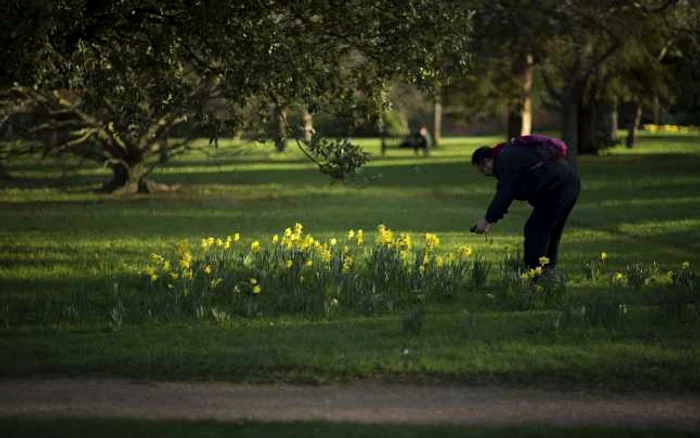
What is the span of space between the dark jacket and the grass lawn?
3.67 feet

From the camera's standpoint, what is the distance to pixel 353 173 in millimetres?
14836

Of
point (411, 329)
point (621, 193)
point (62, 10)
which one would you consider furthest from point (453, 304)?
point (621, 193)

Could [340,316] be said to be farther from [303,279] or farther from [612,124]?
[612,124]

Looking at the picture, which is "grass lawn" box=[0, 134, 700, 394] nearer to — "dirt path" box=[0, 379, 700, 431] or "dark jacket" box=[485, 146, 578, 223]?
"dirt path" box=[0, 379, 700, 431]

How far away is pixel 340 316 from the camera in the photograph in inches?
428

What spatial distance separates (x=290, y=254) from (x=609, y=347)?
436 centimetres

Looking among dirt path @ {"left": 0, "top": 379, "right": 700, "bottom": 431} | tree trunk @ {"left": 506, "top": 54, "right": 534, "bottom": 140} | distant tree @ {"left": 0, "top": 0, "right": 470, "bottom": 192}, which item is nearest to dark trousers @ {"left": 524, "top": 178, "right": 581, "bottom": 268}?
distant tree @ {"left": 0, "top": 0, "right": 470, "bottom": 192}

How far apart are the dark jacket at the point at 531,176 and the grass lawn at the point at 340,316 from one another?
112 cm

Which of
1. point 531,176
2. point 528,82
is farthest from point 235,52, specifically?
point 528,82

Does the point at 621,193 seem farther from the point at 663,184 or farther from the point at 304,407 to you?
the point at 304,407

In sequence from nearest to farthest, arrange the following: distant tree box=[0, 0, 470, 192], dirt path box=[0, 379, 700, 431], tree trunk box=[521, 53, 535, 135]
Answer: dirt path box=[0, 379, 700, 431], distant tree box=[0, 0, 470, 192], tree trunk box=[521, 53, 535, 135]

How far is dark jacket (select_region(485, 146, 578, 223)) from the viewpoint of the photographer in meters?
11.5

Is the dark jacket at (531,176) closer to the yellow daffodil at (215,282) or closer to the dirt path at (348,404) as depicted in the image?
the yellow daffodil at (215,282)

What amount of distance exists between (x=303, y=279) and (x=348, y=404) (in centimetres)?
446
